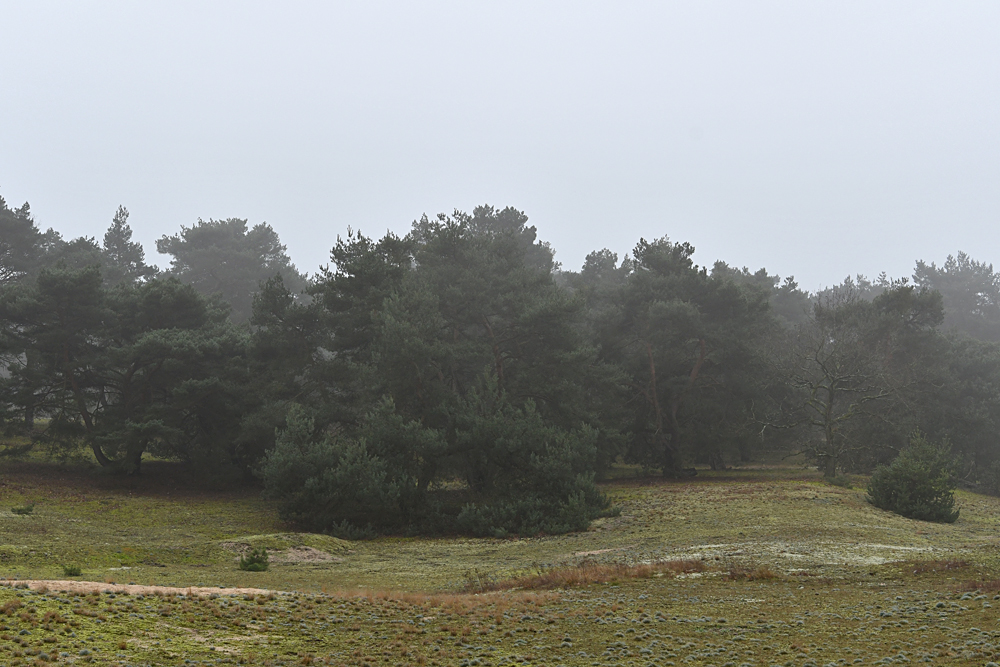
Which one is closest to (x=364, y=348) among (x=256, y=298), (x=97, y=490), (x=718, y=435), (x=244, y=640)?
(x=256, y=298)

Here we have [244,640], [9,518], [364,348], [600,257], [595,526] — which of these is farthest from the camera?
[600,257]

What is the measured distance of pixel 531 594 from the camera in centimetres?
1688

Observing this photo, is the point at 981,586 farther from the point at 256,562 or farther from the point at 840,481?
the point at 840,481

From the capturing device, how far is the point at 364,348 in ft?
147

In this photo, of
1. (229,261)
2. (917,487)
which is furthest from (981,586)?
(229,261)

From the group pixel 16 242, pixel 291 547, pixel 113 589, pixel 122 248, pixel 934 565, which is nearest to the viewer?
pixel 113 589

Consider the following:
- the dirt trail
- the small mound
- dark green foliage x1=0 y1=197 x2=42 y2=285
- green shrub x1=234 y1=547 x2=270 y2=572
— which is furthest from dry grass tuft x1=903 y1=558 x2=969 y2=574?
dark green foliage x1=0 y1=197 x2=42 y2=285

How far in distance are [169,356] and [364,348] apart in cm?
1150

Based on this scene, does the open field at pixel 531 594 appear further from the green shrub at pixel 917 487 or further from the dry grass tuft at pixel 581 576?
the green shrub at pixel 917 487

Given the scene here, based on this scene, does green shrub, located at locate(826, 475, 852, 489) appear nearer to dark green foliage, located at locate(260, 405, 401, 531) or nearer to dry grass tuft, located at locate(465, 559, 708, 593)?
dark green foliage, located at locate(260, 405, 401, 531)

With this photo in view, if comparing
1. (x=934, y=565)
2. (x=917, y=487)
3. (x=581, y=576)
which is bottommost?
(x=581, y=576)

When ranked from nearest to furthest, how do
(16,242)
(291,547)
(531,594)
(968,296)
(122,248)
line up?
1. (531,594)
2. (291,547)
3. (16,242)
4. (122,248)
5. (968,296)

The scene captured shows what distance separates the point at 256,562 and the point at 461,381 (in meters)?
24.3

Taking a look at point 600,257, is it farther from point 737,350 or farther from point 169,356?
point 169,356
